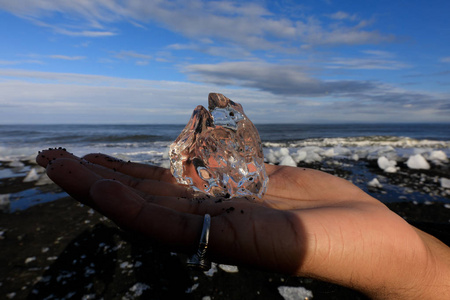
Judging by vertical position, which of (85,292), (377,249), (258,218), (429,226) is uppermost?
(258,218)

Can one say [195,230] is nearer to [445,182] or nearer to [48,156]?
[48,156]

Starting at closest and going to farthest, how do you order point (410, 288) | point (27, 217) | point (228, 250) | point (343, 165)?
point (228, 250)
point (410, 288)
point (27, 217)
point (343, 165)

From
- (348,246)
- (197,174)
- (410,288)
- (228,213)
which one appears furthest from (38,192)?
(410,288)

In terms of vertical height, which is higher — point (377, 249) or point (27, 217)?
point (377, 249)

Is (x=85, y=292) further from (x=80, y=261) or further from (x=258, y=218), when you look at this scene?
(x=258, y=218)

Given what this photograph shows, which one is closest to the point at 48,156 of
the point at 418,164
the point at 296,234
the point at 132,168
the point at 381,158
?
the point at 132,168

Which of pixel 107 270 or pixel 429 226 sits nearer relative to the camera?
pixel 429 226

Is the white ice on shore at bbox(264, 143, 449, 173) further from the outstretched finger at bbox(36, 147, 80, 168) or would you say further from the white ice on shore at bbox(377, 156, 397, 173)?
the outstretched finger at bbox(36, 147, 80, 168)

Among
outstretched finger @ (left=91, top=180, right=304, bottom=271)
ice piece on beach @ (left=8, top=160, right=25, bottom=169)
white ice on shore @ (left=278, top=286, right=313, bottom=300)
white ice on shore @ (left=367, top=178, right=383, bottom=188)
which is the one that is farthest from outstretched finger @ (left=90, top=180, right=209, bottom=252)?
ice piece on beach @ (left=8, top=160, right=25, bottom=169)
